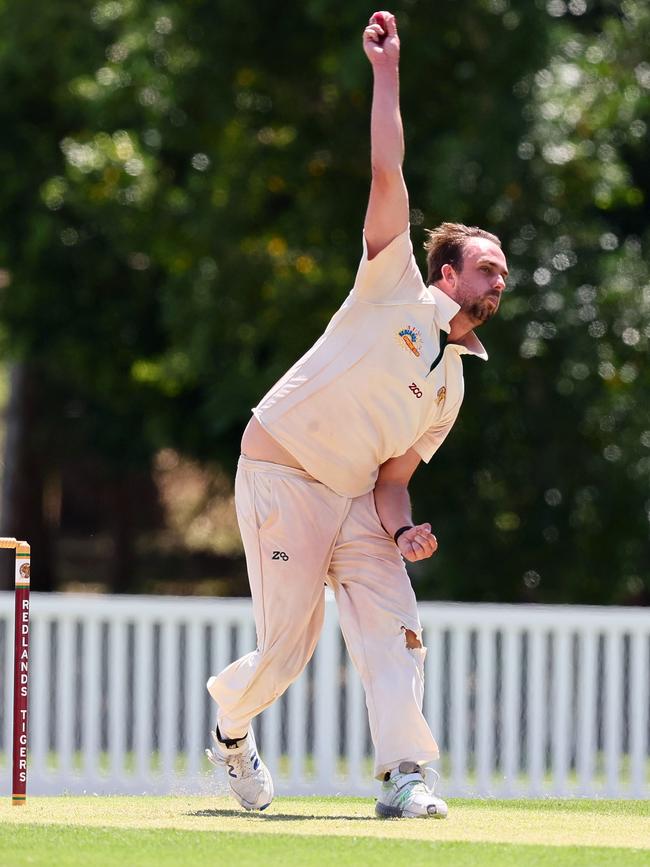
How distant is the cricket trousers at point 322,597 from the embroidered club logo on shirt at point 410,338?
516 millimetres

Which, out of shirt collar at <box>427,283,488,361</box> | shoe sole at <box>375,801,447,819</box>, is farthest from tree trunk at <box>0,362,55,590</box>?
shoe sole at <box>375,801,447,819</box>

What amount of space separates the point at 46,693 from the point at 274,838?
455 centimetres

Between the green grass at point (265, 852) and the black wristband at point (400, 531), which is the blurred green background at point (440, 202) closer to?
the black wristband at point (400, 531)

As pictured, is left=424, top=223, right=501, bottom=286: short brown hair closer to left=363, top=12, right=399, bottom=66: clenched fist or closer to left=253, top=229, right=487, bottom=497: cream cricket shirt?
left=253, top=229, right=487, bottom=497: cream cricket shirt

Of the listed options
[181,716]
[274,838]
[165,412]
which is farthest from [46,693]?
[165,412]

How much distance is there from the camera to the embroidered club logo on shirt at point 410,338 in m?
5.07

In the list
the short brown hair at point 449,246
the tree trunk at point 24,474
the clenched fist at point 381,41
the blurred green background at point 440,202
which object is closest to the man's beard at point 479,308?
the short brown hair at point 449,246

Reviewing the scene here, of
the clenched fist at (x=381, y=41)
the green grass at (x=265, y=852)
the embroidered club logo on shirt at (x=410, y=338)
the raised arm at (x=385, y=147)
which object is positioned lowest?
the green grass at (x=265, y=852)

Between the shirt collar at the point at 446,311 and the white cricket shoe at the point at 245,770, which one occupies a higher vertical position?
the shirt collar at the point at 446,311

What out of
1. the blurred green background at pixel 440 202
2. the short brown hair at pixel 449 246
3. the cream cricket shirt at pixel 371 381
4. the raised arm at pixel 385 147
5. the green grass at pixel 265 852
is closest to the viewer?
the green grass at pixel 265 852

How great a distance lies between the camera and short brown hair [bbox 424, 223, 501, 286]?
17.3 ft

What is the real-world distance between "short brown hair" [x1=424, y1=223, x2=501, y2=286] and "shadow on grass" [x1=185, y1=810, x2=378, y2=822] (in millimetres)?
1657

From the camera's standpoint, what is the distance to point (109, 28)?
15.0 meters

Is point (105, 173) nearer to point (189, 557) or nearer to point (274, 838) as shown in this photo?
point (274, 838)
